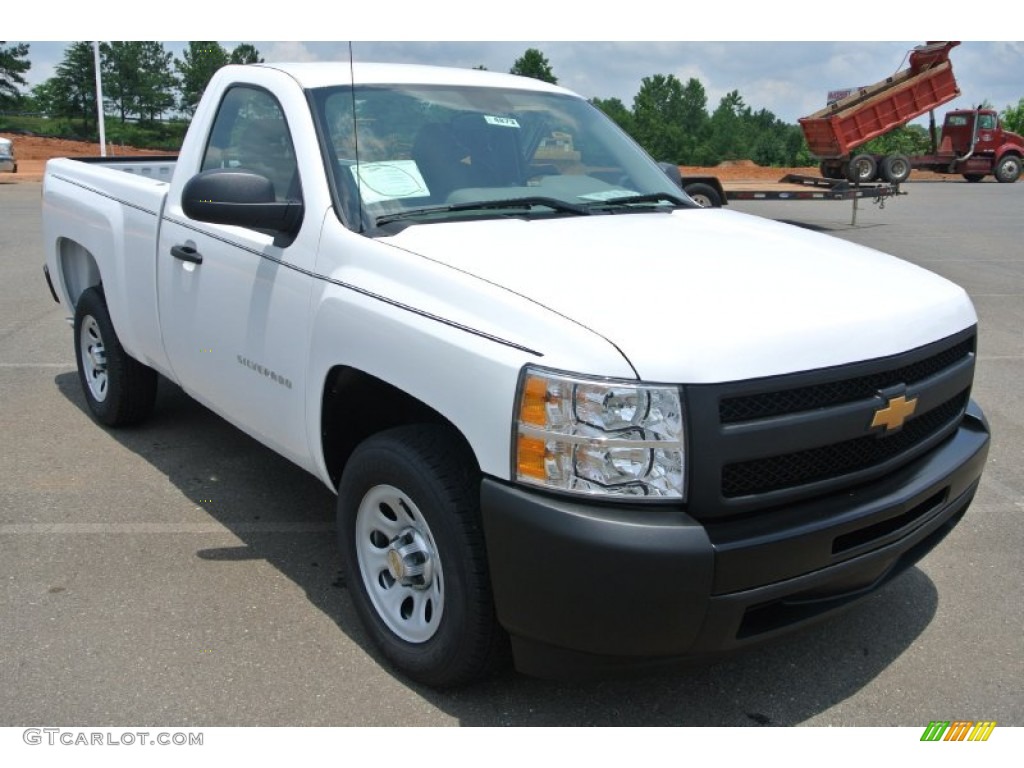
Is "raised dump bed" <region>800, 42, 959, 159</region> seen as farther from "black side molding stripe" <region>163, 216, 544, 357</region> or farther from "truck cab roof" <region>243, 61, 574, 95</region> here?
"black side molding stripe" <region>163, 216, 544, 357</region>

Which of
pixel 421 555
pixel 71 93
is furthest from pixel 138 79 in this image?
pixel 421 555

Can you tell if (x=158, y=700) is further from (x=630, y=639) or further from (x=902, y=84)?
(x=902, y=84)

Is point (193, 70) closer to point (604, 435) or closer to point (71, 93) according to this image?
point (71, 93)

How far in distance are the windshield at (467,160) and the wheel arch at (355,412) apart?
0.54 meters

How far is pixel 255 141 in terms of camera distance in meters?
4.10

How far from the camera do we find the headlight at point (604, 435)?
8.21 feet

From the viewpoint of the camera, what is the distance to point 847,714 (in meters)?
3.07

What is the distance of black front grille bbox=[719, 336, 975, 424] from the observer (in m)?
2.56

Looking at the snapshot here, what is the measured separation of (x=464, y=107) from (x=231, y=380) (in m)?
1.49

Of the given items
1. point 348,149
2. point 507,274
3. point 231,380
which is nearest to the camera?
point 507,274

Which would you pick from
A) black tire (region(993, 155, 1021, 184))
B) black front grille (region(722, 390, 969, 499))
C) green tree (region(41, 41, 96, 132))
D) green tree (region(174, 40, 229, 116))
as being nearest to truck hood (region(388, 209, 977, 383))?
black front grille (region(722, 390, 969, 499))

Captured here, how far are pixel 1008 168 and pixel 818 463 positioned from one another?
34650mm

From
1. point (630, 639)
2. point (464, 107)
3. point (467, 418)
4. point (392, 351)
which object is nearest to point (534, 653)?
point (630, 639)

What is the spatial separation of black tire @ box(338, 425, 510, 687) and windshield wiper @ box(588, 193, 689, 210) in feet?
4.58
